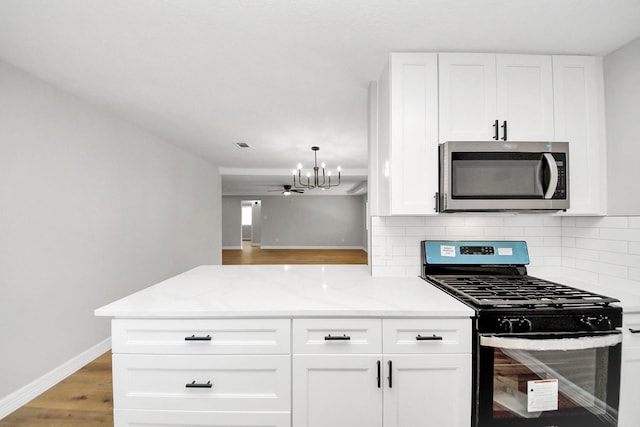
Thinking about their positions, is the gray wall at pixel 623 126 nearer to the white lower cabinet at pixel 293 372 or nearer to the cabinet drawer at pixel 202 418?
the white lower cabinet at pixel 293 372

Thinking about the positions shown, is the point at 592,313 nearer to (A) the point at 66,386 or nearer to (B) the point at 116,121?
(A) the point at 66,386

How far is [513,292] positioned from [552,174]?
0.70 metres

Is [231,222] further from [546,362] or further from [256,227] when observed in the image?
[546,362]

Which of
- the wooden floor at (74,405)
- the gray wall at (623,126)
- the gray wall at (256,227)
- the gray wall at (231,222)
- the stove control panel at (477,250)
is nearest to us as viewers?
the gray wall at (623,126)

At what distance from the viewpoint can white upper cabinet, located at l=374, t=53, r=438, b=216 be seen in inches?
66.6

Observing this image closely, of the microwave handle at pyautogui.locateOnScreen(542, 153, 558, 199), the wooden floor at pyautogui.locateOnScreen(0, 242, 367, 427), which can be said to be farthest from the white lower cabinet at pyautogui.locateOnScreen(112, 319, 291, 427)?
the microwave handle at pyautogui.locateOnScreen(542, 153, 558, 199)

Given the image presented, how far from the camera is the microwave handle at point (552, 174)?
1.59 metres

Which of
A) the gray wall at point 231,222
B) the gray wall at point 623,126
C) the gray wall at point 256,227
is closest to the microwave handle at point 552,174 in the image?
Answer: the gray wall at point 623,126

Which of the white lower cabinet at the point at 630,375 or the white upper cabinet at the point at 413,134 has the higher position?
the white upper cabinet at the point at 413,134

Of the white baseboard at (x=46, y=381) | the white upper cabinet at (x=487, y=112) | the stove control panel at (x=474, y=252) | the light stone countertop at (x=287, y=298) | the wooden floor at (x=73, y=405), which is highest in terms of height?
the white upper cabinet at (x=487, y=112)

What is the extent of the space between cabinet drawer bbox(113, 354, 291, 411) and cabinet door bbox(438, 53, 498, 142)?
159 cm

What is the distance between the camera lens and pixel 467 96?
169 cm

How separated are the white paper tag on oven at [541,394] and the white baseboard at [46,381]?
3140 mm

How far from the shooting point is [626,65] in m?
1.63
